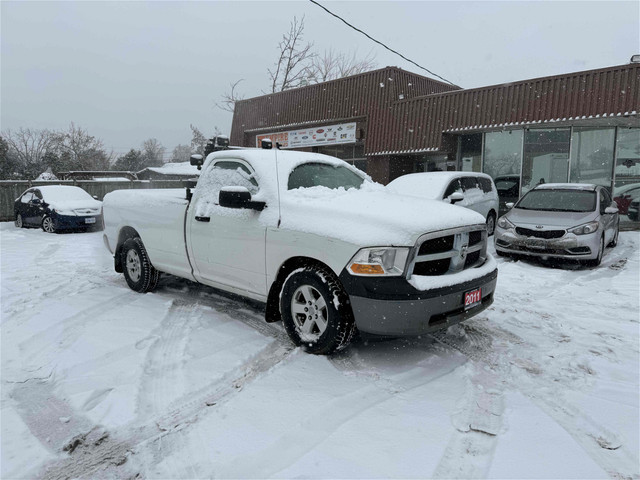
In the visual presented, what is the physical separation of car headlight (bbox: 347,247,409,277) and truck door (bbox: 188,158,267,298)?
1.07 m

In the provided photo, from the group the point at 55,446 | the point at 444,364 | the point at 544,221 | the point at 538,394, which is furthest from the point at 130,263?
the point at 544,221

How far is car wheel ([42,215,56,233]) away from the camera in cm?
1322

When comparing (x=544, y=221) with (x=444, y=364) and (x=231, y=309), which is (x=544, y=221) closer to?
(x=444, y=364)

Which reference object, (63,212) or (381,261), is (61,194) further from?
(381,261)

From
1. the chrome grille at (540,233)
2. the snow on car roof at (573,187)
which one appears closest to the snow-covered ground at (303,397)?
the chrome grille at (540,233)

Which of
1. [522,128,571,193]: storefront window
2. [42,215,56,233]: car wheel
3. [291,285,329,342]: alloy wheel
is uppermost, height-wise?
[522,128,571,193]: storefront window

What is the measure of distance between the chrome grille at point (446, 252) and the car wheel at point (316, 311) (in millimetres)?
605

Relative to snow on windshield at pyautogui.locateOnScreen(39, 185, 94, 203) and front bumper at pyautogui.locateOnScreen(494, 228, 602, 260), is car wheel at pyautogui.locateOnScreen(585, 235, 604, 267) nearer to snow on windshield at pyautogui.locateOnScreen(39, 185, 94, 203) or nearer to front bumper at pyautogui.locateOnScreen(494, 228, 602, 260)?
front bumper at pyautogui.locateOnScreen(494, 228, 602, 260)

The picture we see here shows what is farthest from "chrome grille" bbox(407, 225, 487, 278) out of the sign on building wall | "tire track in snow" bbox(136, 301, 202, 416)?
the sign on building wall

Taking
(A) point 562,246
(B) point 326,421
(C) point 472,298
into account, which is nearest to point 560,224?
(A) point 562,246

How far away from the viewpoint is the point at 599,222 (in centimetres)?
764

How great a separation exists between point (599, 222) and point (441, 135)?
7.12 m

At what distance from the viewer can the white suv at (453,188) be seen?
8875 millimetres

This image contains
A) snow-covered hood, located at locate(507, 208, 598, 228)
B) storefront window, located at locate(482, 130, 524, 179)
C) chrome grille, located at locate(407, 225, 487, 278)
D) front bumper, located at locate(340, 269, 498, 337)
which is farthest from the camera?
storefront window, located at locate(482, 130, 524, 179)
